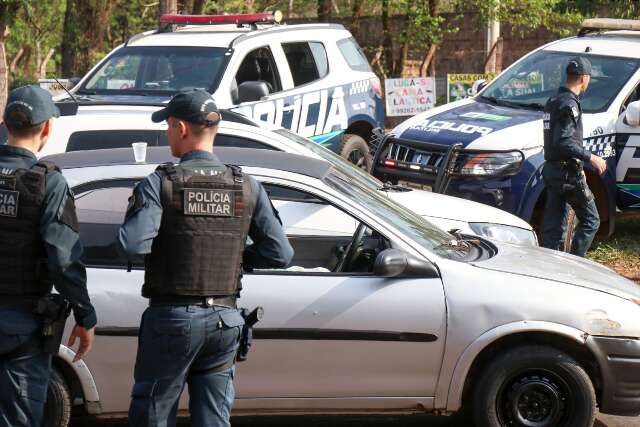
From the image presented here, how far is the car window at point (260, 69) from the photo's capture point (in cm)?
1028

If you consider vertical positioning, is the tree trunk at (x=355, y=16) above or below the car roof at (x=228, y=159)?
above

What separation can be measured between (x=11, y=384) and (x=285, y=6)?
23.2m

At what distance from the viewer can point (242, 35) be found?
10398mm

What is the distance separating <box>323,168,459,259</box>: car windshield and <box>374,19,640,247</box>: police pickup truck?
11.3ft

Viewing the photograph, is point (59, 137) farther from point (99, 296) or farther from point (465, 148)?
point (465, 148)

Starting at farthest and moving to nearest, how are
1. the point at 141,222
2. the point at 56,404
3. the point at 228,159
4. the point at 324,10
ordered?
the point at 324,10
the point at 228,159
the point at 56,404
the point at 141,222

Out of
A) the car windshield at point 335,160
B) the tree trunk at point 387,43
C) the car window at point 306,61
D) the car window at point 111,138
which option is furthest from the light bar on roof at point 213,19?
the tree trunk at point 387,43

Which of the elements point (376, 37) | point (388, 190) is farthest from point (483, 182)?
point (376, 37)

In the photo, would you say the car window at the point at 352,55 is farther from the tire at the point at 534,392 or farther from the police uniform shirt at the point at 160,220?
the police uniform shirt at the point at 160,220

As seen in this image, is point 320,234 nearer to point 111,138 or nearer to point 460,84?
point 111,138

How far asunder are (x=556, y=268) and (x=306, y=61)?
6.26m

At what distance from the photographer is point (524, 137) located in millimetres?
9258

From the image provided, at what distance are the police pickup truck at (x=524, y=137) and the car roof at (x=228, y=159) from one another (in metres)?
3.67

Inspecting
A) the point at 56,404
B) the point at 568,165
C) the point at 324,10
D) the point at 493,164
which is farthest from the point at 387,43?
the point at 56,404
